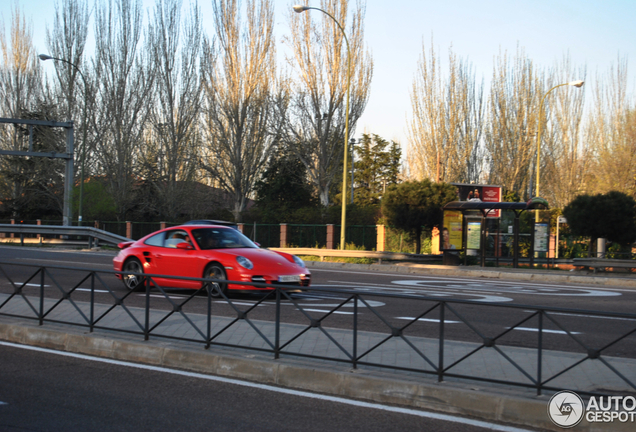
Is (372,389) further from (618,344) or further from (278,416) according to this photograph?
(618,344)

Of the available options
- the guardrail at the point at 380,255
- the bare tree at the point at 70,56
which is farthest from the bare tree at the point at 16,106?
the guardrail at the point at 380,255

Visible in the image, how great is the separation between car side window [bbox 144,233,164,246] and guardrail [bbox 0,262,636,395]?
13.8 feet

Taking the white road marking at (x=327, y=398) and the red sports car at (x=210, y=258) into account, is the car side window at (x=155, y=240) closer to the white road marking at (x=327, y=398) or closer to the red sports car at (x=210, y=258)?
the red sports car at (x=210, y=258)

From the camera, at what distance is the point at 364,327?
6590 mm

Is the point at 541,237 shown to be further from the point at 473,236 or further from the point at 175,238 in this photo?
the point at 175,238

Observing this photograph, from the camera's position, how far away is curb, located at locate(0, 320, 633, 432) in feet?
16.0

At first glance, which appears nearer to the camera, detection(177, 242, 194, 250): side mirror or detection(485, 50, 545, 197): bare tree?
detection(177, 242, 194, 250): side mirror

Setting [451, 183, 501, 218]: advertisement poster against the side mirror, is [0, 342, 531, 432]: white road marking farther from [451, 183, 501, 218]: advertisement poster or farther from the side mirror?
[451, 183, 501, 218]: advertisement poster

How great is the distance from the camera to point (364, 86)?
41875mm

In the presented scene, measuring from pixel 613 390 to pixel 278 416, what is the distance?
106 inches

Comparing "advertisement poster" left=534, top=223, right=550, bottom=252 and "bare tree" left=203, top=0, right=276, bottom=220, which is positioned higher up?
"bare tree" left=203, top=0, right=276, bottom=220

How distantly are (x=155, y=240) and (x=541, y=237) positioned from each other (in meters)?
17.1

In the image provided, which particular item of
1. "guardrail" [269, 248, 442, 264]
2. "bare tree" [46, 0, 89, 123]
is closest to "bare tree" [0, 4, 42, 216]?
"bare tree" [46, 0, 89, 123]

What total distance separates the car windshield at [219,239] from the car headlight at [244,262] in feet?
2.54
